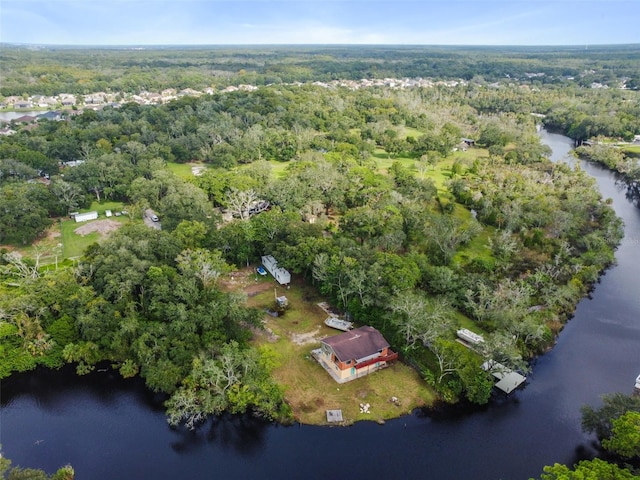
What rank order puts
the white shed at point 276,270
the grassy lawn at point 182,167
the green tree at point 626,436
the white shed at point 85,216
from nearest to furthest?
the green tree at point 626,436
the white shed at point 276,270
the white shed at point 85,216
the grassy lawn at point 182,167

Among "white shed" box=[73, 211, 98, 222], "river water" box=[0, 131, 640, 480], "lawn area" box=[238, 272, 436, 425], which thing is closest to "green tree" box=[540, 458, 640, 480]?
"river water" box=[0, 131, 640, 480]

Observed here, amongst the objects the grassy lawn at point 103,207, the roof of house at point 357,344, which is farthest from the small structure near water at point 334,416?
the grassy lawn at point 103,207

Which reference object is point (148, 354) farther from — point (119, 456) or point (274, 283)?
point (274, 283)

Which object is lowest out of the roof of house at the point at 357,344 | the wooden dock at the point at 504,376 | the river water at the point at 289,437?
the river water at the point at 289,437

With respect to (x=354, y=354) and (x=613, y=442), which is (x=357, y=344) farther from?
(x=613, y=442)

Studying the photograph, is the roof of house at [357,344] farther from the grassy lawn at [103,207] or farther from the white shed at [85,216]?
the grassy lawn at [103,207]

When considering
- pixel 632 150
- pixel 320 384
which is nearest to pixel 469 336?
pixel 320 384
